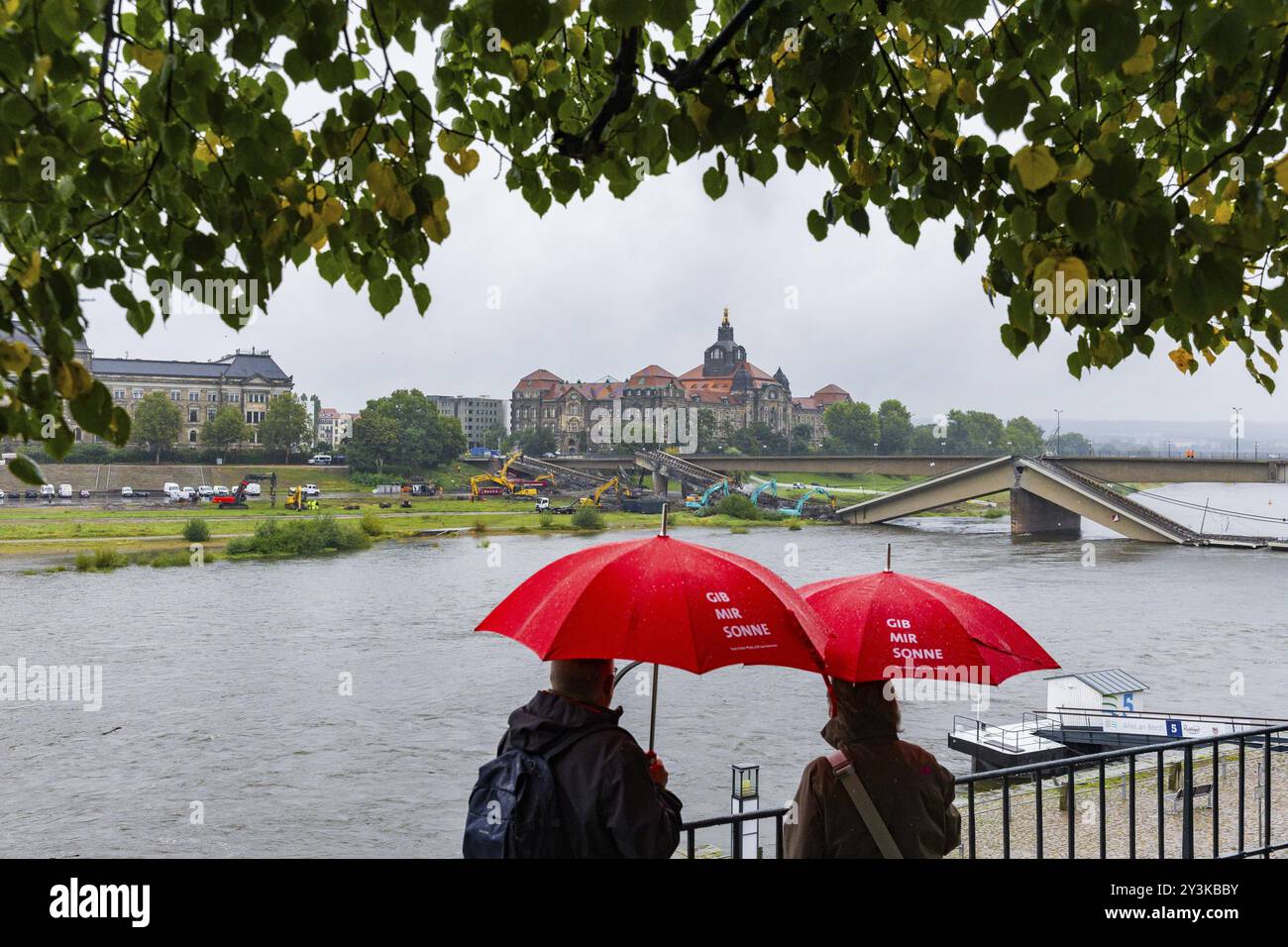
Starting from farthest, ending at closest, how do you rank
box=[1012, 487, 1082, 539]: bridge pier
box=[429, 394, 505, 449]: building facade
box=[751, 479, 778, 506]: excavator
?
box=[429, 394, 505, 449]: building facade → box=[751, 479, 778, 506]: excavator → box=[1012, 487, 1082, 539]: bridge pier

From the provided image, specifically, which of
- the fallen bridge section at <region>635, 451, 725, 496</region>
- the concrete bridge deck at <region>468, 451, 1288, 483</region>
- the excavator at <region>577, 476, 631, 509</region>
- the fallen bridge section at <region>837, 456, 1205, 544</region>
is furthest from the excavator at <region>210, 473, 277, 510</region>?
the fallen bridge section at <region>837, 456, 1205, 544</region>

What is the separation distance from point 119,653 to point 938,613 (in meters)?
25.7

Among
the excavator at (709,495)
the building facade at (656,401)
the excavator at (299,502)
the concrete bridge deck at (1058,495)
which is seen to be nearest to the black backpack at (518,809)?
the concrete bridge deck at (1058,495)

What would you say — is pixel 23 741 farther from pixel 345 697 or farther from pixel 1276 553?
pixel 1276 553

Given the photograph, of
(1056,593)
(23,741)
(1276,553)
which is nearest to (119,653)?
(23,741)

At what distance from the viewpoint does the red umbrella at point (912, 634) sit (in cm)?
306

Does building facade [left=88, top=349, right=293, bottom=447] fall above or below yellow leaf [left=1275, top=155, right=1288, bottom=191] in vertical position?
above

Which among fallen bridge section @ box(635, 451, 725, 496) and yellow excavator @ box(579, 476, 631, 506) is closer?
yellow excavator @ box(579, 476, 631, 506)

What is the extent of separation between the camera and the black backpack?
2465 millimetres

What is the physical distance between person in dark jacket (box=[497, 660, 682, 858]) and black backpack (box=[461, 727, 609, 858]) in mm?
17

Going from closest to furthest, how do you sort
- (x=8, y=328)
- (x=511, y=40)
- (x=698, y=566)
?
(x=511, y=40) < (x=8, y=328) < (x=698, y=566)

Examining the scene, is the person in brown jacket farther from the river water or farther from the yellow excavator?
the yellow excavator

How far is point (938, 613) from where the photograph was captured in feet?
10.7
